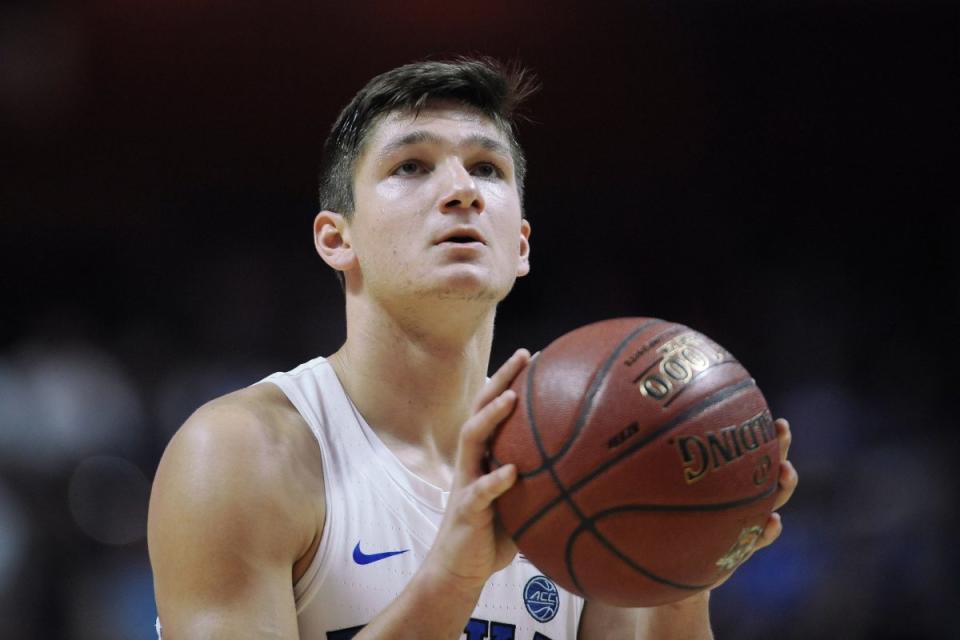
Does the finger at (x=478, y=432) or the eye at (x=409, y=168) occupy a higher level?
the eye at (x=409, y=168)

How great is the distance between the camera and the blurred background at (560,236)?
6.29m

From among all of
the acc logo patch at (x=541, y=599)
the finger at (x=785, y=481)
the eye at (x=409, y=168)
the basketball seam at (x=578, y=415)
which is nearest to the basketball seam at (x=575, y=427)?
the basketball seam at (x=578, y=415)

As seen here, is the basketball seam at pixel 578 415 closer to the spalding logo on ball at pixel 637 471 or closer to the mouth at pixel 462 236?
the spalding logo on ball at pixel 637 471

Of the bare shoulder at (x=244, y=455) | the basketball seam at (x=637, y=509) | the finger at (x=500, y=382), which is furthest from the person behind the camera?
the bare shoulder at (x=244, y=455)

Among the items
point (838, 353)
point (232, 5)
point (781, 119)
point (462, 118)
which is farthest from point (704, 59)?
point (462, 118)

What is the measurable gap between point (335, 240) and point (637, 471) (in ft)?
5.17

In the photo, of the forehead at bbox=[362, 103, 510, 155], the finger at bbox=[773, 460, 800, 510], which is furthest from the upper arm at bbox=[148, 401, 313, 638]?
the finger at bbox=[773, 460, 800, 510]

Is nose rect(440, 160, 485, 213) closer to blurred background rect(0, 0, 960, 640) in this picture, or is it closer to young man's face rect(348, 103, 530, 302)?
young man's face rect(348, 103, 530, 302)

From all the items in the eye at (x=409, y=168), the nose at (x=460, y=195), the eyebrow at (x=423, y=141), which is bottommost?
the nose at (x=460, y=195)

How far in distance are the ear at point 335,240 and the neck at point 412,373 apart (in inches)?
5.4

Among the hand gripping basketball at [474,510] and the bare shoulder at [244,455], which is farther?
the bare shoulder at [244,455]

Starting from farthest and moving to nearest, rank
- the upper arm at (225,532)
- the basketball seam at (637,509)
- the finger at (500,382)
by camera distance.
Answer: the upper arm at (225,532) → the finger at (500,382) → the basketball seam at (637,509)

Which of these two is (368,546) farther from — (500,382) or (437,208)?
(437,208)

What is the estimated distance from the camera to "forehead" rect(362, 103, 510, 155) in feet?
10.4
